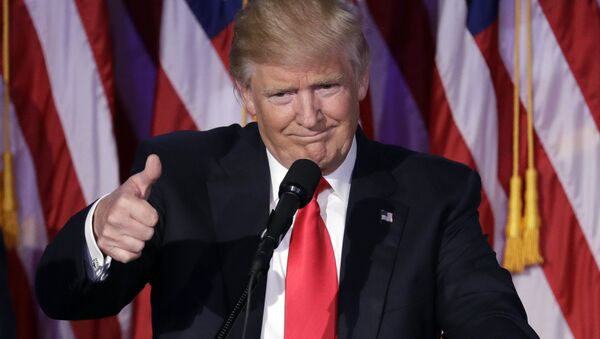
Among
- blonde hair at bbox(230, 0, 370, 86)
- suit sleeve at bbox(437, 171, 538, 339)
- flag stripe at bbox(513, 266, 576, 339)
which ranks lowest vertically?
flag stripe at bbox(513, 266, 576, 339)

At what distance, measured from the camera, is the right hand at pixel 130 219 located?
4.73ft

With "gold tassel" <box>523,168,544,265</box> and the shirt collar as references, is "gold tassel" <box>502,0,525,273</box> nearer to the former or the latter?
"gold tassel" <box>523,168,544,265</box>

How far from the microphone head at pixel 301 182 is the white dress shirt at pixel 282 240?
16.1 inches

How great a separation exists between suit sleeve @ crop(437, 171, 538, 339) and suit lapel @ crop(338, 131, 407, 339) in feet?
0.36

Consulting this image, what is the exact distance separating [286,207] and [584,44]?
6.91 ft

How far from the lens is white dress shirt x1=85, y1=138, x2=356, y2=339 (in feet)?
5.51

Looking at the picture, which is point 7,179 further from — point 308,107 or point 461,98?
point 461,98

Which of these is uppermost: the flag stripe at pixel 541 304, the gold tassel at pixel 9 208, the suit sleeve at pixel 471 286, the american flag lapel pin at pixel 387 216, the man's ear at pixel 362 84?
the man's ear at pixel 362 84

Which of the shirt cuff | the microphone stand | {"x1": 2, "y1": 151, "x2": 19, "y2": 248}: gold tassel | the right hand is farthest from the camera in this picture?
{"x1": 2, "y1": 151, "x2": 19, "y2": 248}: gold tassel

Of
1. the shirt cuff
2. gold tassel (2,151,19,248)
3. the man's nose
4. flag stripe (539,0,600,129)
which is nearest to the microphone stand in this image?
the shirt cuff

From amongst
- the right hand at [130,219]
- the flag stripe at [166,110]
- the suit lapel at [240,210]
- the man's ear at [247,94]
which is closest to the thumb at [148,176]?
the right hand at [130,219]

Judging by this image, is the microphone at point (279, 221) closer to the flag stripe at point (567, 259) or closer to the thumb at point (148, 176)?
the thumb at point (148, 176)

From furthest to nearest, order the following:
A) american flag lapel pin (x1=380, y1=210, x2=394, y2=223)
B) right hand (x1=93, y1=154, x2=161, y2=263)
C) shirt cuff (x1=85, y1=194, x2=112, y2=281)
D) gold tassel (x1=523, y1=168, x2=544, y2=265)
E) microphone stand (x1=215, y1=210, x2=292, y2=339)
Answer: gold tassel (x1=523, y1=168, x2=544, y2=265) → american flag lapel pin (x1=380, y1=210, x2=394, y2=223) → shirt cuff (x1=85, y1=194, x2=112, y2=281) → right hand (x1=93, y1=154, x2=161, y2=263) → microphone stand (x1=215, y1=210, x2=292, y2=339)

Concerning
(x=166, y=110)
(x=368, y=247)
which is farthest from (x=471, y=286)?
(x=166, y=110)
